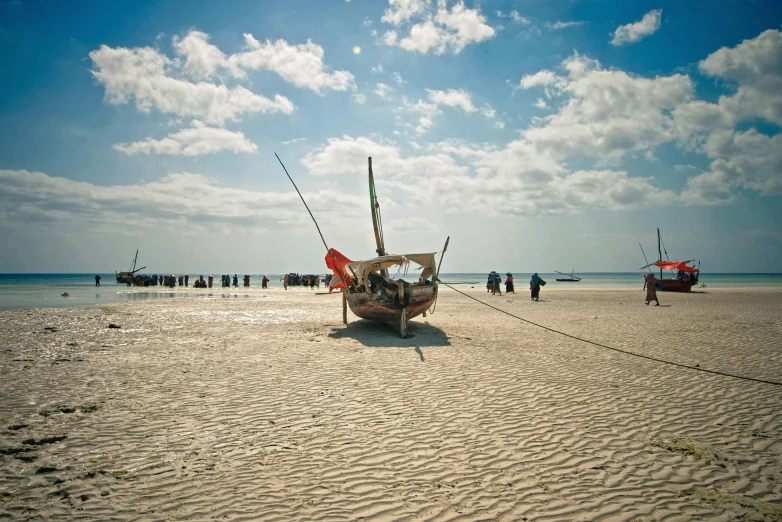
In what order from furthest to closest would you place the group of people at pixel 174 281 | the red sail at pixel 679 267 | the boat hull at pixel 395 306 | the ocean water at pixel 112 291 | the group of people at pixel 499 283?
the group of people at pixel 174 281
the red sail at pixel 679 267
the ocean water at pixel 112 291
the group of people at pixel 499 283
the boat hull at pixel 395 306

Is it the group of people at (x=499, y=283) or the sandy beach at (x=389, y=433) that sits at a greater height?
the group of people at (x=499, y=283)

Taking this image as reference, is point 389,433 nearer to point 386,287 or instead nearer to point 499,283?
point 386,287

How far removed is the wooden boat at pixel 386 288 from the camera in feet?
45.4

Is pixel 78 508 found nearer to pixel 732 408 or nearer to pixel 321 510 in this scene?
pixel 321 510

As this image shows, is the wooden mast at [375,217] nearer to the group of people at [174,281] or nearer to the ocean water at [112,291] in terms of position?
the ocean water at [112,291]

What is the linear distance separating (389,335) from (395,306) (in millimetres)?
1080

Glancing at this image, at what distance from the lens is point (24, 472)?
4.41 m

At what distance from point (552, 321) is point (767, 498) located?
1385 centimetres

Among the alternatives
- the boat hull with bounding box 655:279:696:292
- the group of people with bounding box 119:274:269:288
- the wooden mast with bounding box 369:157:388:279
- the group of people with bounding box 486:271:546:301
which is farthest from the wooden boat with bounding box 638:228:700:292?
the group of people with bounding box 119:274:269:288

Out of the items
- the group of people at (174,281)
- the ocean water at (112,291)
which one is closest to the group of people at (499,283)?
the ocean water at (112,291)

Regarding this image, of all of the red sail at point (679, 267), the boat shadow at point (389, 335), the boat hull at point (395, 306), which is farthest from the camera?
the red sail at point (679, 267)

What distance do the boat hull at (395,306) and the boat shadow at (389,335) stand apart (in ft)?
1.43

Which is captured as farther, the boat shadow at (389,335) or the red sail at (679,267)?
the red sail at (679,267)

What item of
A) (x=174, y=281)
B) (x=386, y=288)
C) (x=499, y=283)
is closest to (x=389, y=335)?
(x=386, y=288)
